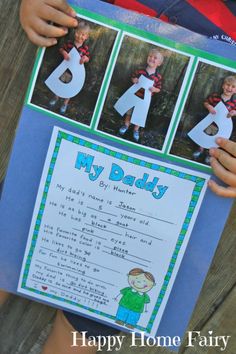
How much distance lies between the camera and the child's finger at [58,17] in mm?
691

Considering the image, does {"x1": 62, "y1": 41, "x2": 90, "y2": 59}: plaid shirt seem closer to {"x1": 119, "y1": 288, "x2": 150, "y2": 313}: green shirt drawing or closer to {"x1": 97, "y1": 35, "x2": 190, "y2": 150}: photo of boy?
{"x1": 97, "y1": 35, "x2": 190, "y2": 150}: photo of boy

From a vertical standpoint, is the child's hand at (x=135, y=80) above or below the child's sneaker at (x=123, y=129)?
above

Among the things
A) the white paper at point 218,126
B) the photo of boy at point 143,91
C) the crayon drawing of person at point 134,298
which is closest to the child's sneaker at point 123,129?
the photo of boy at point 143,91

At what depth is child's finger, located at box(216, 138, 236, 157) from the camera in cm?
70

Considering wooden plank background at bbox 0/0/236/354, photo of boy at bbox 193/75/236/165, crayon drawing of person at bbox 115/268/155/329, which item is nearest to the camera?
photo of boy at bbox 193/75/236/165

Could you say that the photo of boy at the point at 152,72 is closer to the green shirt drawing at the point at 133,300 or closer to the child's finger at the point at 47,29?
the child's finger at the point at 47,29

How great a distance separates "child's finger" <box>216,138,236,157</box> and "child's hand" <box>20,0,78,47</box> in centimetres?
28

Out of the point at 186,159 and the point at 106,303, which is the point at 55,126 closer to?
the point at 186,159

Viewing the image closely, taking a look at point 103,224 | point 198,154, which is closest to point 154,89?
point 198,154

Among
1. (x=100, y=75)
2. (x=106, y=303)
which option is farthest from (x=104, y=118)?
(x=106, y=303)

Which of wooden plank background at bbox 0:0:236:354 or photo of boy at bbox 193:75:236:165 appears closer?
photo of boy at bbox 193:75:236:165

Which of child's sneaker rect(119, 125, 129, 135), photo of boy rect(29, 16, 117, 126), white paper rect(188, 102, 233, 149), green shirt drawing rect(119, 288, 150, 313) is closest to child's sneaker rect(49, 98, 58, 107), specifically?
photo of boy rect(29, 16, 117, 126)

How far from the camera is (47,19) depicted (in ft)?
2.35

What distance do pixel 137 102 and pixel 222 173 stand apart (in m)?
0.17
